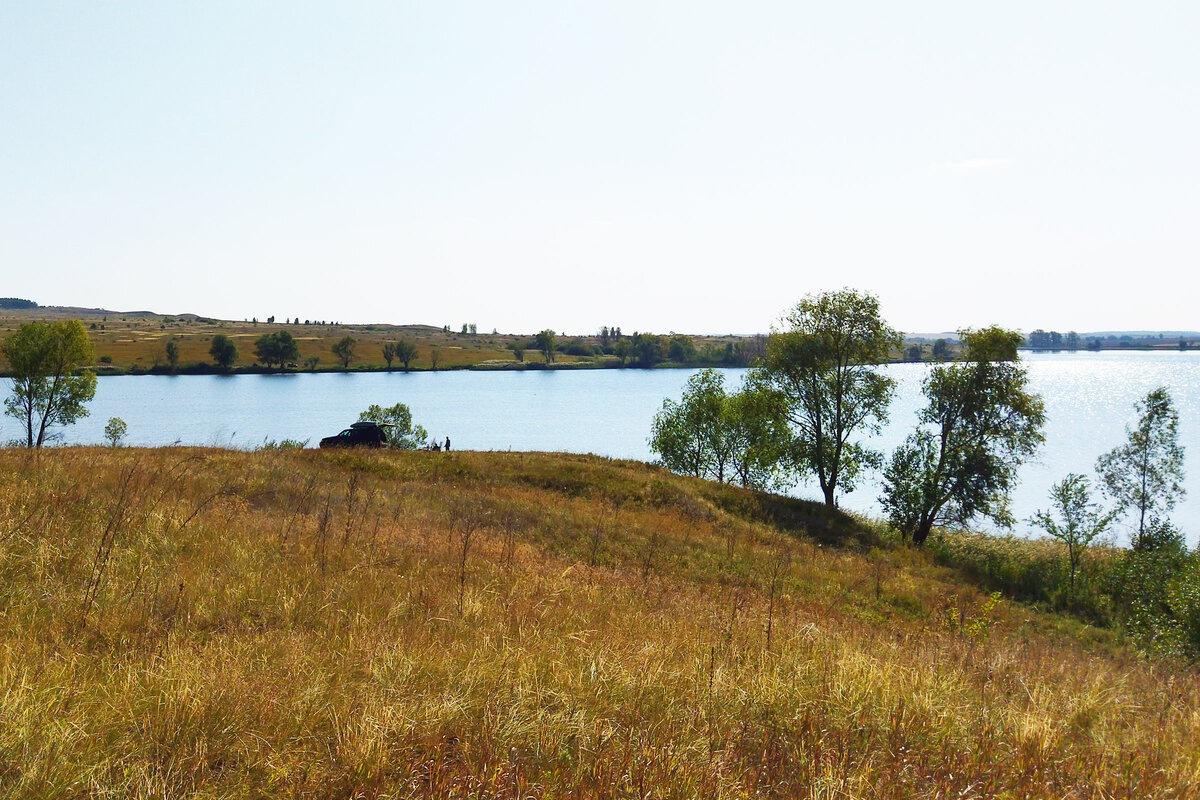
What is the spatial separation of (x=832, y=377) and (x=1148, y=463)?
18.7 meters

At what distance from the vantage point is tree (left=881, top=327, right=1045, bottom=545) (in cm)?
3706

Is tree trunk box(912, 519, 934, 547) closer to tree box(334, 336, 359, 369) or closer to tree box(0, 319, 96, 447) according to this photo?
tree box(0, 319, 96, 447)

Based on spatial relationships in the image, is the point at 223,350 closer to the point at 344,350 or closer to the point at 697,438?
the point at 344,350

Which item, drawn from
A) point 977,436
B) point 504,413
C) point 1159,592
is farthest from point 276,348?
point 1159,592

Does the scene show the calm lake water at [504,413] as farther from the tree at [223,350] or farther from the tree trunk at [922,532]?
the tree trunk at [922,532]

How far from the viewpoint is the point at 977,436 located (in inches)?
1487

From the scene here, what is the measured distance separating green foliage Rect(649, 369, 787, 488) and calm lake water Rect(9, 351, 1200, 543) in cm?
1249

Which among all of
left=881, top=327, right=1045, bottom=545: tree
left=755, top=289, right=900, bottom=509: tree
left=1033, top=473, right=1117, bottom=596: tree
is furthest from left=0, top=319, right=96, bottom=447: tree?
left=1033, top=473, right=1117, bottom=596: tree

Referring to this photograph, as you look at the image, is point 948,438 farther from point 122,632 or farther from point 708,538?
point 122,632

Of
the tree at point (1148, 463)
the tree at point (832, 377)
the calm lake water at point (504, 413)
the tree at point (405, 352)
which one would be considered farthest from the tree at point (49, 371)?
the tree at point (405, 352)

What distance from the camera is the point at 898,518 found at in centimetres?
3897

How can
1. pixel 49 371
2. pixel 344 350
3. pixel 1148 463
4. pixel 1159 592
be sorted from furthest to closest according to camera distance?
pixel 344 350 < pixel 49 371 < pixel 1148 463 < pixel 1159 592

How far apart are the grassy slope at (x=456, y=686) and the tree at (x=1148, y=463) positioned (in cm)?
3848

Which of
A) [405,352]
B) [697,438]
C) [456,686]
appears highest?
[405,352]
